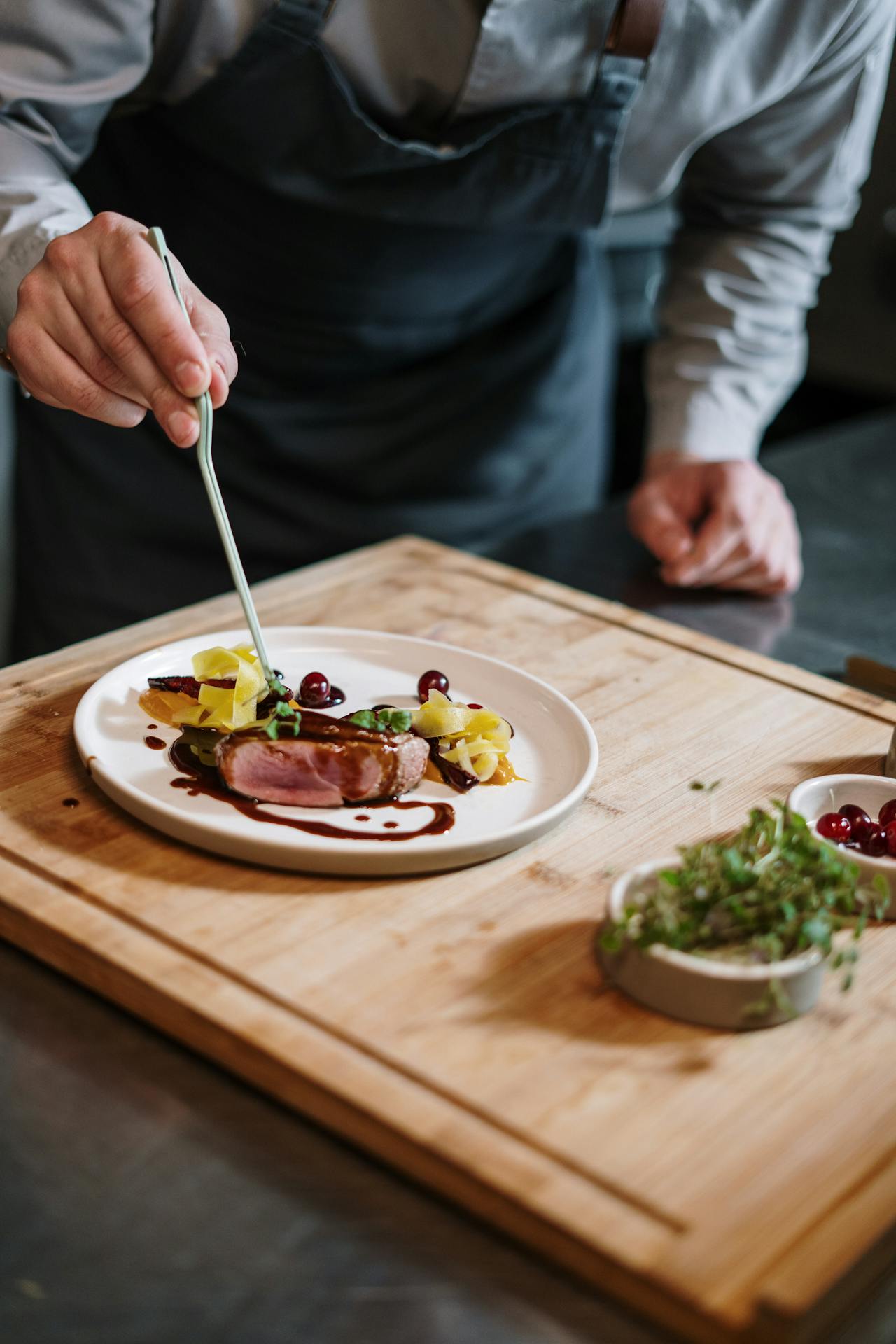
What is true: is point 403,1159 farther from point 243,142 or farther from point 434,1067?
point 243,142

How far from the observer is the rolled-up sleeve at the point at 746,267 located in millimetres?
1904

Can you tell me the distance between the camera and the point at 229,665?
1.20 metres

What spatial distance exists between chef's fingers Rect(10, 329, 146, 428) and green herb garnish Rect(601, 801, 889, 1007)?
0.66m

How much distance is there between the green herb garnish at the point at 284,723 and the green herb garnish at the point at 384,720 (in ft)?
0.17

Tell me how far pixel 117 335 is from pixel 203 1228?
0.73 m

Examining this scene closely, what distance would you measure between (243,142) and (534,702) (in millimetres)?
854

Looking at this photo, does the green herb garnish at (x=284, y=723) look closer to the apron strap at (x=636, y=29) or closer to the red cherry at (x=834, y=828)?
the red cherry at (x=834, y=828)

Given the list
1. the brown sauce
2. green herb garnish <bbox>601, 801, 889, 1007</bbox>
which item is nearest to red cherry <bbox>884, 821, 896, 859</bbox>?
green herb garnish <bbox>601, 801, 889, 1007</bbox>

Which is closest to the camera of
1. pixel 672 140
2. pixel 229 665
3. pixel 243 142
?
pixel 229 665

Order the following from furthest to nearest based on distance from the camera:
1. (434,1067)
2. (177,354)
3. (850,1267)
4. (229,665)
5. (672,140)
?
(672,140)
(229,665)
(177,354)
(434,1067)
(850,1267)

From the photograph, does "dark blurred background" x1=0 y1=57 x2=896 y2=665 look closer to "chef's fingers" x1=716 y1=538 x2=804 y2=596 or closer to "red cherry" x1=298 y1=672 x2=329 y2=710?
"chef's fingers" x1=716 y1=538 x2=804 y2=596

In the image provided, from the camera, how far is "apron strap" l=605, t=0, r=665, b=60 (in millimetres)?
1513

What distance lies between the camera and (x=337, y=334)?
1.89 m

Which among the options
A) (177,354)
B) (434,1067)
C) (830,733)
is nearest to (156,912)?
(434,1067)
